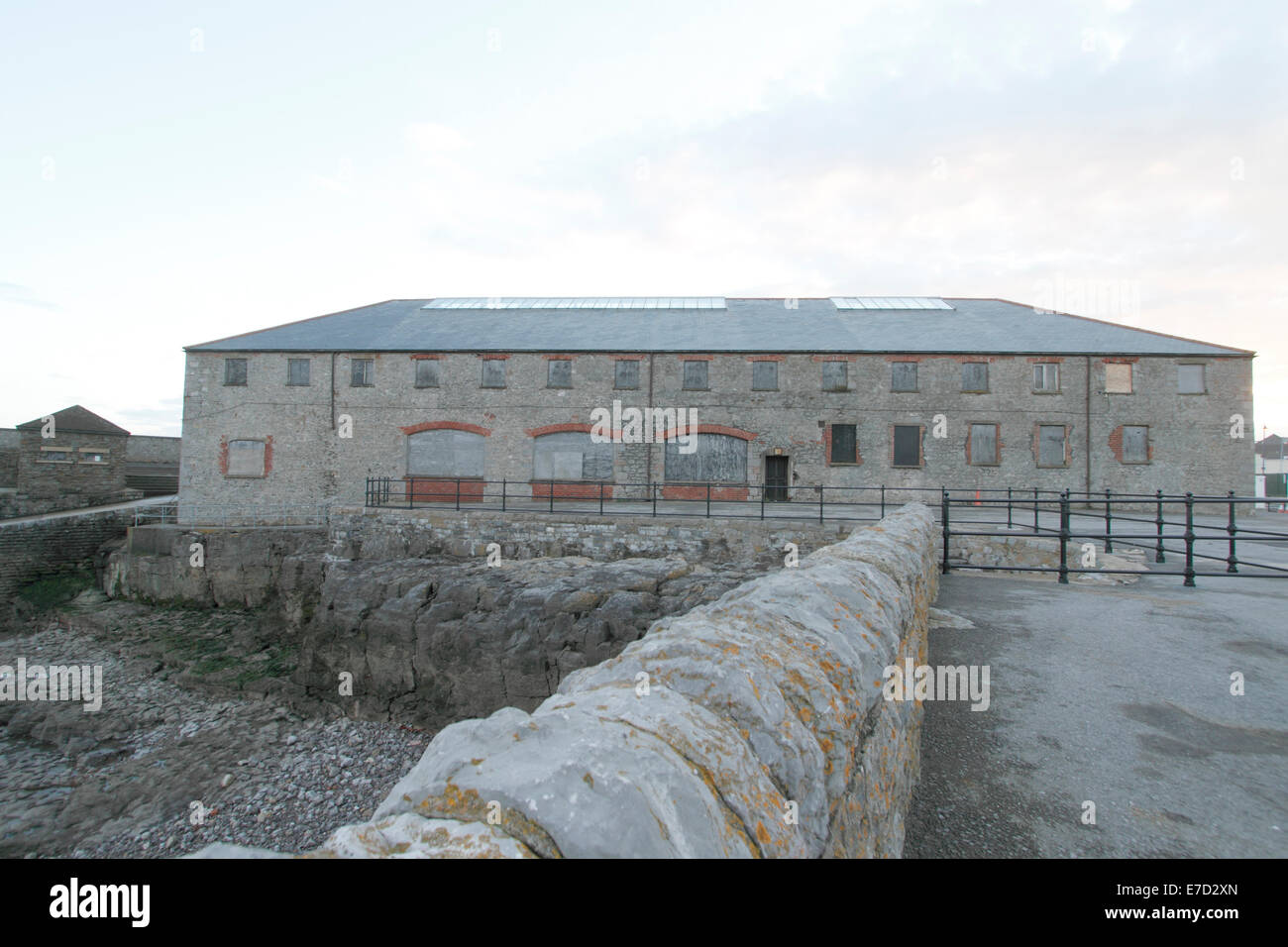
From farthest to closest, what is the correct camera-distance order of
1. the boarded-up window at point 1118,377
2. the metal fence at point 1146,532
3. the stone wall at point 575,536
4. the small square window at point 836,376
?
the small square window at point 836,376, the boarded-up window at point 1118,377, the stone wall at point 575,536, the metal fence at point 1146,532

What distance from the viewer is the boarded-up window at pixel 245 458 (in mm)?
22891

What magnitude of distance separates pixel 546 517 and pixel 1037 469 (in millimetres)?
17965

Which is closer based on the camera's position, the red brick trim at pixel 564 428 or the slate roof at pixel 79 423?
the red brick trim at pixel 564 428

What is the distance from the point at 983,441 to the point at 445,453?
66.1 ft

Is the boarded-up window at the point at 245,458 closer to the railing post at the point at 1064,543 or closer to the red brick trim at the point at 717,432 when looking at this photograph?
the red brick trim at the point at 717,432

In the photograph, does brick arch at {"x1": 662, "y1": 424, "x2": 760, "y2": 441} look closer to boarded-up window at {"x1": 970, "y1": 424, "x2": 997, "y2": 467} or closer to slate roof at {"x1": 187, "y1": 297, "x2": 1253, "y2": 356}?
slate roof at {"x1": 187, "y1": 297, "x2": 1253, "y2": 356}

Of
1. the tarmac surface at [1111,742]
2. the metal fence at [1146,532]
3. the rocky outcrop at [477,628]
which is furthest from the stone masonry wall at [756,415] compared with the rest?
the tarmac surface at [1111,742]

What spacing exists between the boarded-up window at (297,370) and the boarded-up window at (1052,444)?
2798cm

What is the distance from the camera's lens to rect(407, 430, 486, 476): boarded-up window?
74.6 ft

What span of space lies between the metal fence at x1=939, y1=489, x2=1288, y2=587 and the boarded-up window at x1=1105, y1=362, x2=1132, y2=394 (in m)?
4.29

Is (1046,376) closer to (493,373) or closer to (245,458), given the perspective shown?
(493,373)

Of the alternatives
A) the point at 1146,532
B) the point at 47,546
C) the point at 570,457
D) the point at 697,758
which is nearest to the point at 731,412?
the point at 570,457
